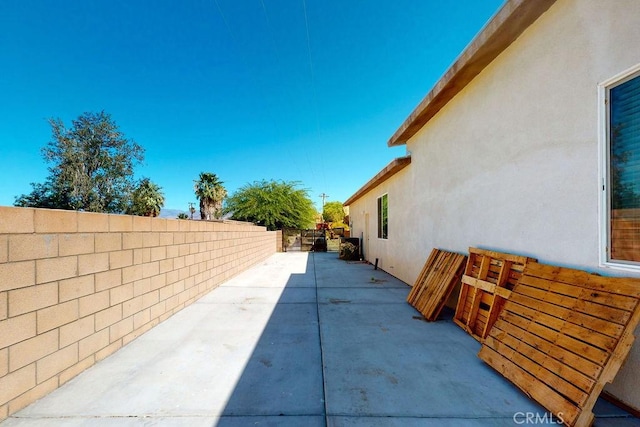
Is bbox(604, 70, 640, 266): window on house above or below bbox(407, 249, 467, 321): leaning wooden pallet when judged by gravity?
above

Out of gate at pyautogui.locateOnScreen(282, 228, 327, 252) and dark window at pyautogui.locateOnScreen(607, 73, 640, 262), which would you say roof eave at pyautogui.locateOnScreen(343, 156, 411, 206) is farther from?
gate at pyautogui.locateOnScreen(282, 228, 327, 252)

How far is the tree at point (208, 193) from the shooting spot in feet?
90.2

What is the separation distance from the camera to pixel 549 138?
9.06 feet

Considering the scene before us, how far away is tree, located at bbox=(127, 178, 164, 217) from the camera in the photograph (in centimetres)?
2562

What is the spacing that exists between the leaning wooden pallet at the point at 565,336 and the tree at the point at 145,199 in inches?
1182

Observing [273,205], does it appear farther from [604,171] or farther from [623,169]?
[623,169]

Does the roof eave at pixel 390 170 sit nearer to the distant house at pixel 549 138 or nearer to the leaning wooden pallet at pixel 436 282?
the distant house at pixel 549 138

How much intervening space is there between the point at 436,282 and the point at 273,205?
14.8 metres

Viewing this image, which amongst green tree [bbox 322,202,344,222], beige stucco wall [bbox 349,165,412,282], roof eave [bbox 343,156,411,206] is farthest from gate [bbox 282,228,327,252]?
green tree [bbox 322,202,344,222]

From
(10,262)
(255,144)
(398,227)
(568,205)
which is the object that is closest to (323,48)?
(398,227)

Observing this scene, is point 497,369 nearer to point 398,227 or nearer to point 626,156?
point 626,156

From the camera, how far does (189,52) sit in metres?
9.94

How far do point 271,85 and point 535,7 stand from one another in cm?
1128

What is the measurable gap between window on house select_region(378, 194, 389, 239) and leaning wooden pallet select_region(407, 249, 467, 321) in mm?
3675
